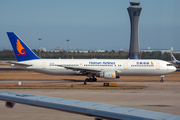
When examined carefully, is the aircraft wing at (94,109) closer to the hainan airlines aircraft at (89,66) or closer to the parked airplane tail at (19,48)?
the hainan airlines aircraft at (89,66)

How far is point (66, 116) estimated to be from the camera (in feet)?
54.5

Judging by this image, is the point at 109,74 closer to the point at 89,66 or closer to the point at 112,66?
the point at 112,66

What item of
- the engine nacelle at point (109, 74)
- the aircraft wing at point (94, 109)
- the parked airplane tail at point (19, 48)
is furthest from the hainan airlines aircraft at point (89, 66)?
the aircraft wing at point (94, 109)

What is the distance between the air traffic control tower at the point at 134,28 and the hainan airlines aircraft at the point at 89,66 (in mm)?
119051

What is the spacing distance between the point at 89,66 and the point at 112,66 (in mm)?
4050

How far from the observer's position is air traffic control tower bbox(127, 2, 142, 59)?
158 metres

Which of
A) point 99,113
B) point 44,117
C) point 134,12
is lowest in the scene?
point 44,117

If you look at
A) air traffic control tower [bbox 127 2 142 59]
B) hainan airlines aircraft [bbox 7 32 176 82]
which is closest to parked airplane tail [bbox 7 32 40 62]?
hainan airlines aircraft [bbox 7 32 176 82]

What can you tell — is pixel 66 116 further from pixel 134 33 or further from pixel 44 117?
pixel 134 33

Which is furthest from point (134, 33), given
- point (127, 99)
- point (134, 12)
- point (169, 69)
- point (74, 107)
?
point (74, 107)

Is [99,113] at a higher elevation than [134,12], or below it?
below

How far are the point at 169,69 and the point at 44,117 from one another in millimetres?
30458

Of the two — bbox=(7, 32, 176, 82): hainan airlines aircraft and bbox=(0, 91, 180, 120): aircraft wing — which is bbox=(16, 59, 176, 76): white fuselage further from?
bbox=(0, 91, 180, 120): aircraft wing

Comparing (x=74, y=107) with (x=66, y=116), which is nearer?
(x=74, y=107)
